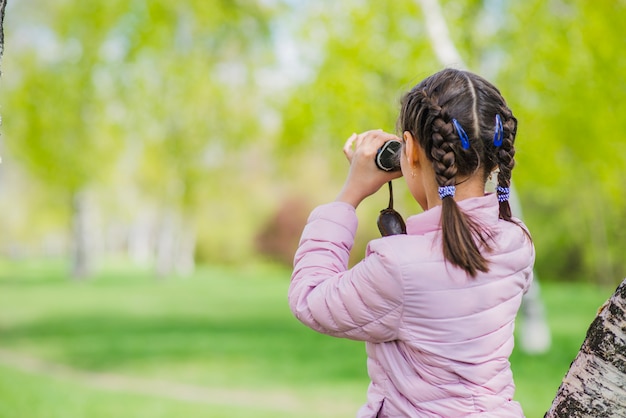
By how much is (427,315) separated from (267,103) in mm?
14914

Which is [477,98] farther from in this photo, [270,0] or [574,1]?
[270,0]

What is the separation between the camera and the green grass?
25.3ft

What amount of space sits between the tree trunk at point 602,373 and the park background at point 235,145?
702mm

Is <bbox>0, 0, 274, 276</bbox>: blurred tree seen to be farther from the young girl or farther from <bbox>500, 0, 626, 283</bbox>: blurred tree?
the young girl

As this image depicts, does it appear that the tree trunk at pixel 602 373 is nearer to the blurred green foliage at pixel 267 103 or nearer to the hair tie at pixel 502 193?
the hair tie at pixel 502 193

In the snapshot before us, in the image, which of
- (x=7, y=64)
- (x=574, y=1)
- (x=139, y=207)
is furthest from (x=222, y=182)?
(x=574, y=1)

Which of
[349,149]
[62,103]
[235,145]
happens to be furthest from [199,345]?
[62,103]

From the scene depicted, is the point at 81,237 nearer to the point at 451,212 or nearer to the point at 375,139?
the point at 375,139

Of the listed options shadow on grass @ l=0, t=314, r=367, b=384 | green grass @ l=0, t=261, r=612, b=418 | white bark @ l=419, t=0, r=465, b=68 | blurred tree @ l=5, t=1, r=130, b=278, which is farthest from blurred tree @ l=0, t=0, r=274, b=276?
white bark @ l=419, t=0, r=465, b=68

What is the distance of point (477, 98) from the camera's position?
5.08ft

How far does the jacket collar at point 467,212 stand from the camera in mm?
1548

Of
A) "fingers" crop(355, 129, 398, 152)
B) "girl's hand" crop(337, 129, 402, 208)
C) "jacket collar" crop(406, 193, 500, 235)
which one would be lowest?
"jacket collar" crop(406, 193, 500, 235)

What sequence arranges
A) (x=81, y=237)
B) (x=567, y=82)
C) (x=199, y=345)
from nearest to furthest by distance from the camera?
(x=567, y=82) → (x=199, y=345) → (x=81, y=237)

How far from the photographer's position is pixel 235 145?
76.1 ft
